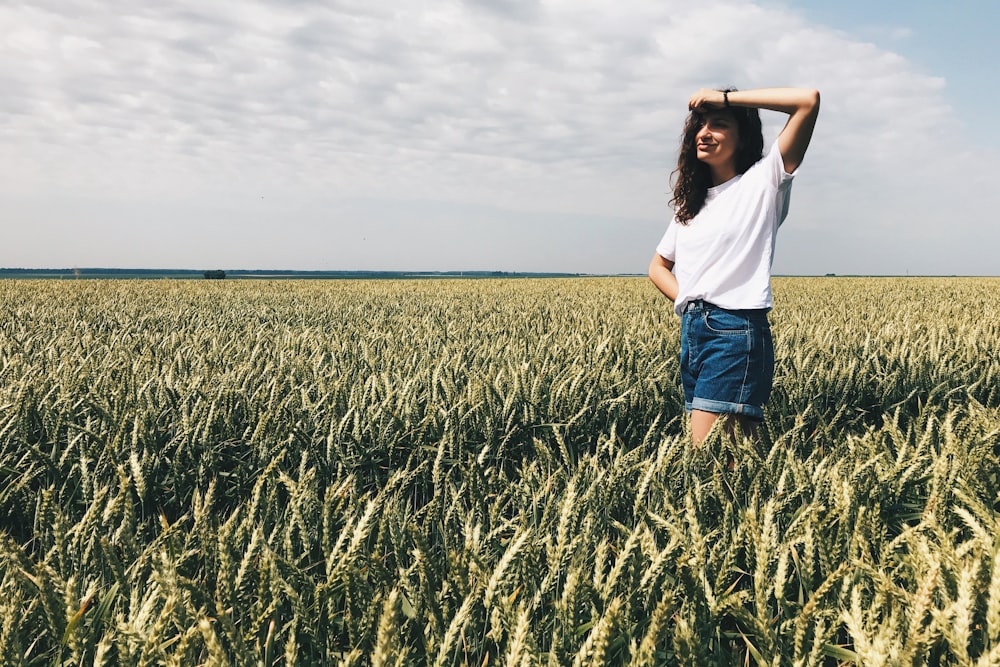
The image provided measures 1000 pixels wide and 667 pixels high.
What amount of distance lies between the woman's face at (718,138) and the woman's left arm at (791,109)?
12 cm

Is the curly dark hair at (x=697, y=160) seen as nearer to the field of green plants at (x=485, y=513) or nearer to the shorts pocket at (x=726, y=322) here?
the shorts pocket at (x=726, y=322)

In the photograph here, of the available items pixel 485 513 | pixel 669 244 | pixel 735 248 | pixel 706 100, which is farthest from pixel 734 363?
pixel 485 513

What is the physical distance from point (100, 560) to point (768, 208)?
90.1 inches

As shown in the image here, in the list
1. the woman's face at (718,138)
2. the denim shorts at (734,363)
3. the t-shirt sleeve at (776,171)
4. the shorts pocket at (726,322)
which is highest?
the woman's face at (718,138)

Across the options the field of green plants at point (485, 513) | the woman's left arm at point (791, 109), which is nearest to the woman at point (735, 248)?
the woman's left arm at point (791, 109)

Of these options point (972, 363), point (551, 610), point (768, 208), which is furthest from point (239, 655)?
point (972, 363)

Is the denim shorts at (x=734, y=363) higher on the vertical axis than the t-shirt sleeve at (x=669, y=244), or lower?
lower

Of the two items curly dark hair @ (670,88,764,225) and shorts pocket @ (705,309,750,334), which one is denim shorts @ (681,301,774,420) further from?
curly dark hair @ (670,88,764,225)

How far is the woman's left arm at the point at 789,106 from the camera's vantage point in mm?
2115

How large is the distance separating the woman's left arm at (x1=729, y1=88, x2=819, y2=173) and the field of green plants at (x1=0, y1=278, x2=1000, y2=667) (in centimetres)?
96

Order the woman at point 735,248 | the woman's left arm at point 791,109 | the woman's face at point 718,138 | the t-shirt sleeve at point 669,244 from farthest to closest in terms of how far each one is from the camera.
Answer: the t-shirt sleeve at point 669,244 < the woman's face at point 718,138 < the woman at point 735,248 < the woman's left arm at point 791,109

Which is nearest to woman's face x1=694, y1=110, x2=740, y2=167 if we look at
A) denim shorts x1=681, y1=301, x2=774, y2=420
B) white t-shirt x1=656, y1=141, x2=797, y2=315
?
white t-shirt x1=656, y1=141, x2=797, y2=315

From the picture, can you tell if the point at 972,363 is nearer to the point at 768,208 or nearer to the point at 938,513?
the point at 768,208

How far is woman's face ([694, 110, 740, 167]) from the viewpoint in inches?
94.1
